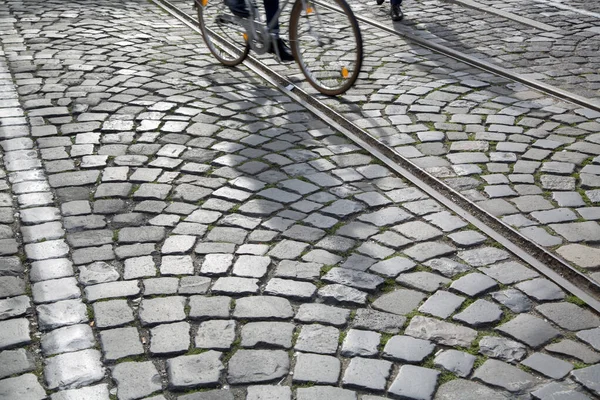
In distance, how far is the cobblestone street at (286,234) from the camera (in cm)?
343

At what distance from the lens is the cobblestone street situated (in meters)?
3.43

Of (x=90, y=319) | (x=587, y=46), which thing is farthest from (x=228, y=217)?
(x=587, y=46)

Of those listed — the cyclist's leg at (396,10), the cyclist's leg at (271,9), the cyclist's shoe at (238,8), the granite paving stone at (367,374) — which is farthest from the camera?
the cyclist's leg at (396,10)

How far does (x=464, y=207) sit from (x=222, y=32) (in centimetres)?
424

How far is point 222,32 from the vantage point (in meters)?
8.24

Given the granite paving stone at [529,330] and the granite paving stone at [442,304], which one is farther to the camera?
the granite paving stone at [442,304]

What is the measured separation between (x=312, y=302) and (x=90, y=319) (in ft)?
3.58

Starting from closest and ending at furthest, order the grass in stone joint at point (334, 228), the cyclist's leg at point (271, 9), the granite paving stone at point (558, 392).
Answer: the granite paving stone at point (558, 392)
the grass in stone joint at point (334, 228)
the cyclist's leg at point (271, 9)

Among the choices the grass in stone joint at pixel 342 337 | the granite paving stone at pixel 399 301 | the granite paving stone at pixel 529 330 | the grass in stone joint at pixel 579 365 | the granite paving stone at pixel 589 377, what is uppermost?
the granite paving stone at pixel 589 377

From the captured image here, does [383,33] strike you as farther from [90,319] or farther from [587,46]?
[90,319]

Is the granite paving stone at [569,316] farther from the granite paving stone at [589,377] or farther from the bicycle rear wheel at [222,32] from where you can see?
the bicycle rear wheel at [222,32]

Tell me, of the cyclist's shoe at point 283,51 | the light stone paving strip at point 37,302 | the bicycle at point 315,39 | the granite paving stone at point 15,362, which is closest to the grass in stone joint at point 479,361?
the light stone paving strip at point 37,302

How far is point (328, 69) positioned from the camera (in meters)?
7.20

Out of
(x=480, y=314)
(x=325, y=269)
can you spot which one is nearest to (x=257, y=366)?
(x=325, y=269)
